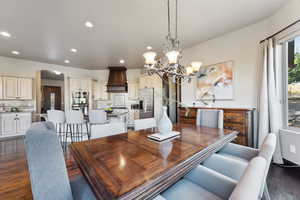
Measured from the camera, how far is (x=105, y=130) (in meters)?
1.78

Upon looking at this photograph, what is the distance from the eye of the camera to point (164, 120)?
1585 millimetres

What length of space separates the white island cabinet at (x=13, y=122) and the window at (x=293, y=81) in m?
7.16

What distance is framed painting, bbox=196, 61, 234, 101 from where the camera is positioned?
3.04 m

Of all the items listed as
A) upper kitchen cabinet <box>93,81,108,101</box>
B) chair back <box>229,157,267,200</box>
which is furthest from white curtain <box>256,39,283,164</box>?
upper kitchen cabinet <box>93,81,108,101</box>

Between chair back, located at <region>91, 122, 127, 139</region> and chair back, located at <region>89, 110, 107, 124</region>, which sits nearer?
chair back, located at <region>91, 122, 127, 139</region>

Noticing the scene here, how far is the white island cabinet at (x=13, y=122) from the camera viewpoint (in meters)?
4.07

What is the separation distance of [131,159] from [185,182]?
1.71ft

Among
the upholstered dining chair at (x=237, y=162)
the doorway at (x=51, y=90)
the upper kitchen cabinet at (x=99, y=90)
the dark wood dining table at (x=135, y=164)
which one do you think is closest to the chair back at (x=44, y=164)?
the dark wood dining table at (x=135, y=164)

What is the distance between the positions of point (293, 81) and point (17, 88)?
24.8 ft

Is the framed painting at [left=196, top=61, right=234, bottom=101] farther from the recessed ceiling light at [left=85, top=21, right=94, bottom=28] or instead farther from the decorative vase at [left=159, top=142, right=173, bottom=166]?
the recessed ceiling light at [left=85, top=21, right=94, bottom=28]

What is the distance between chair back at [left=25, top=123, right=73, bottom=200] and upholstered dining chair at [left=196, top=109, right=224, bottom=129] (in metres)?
2.20

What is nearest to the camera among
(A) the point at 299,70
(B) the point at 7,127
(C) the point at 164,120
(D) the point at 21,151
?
(C) the point at 164,120

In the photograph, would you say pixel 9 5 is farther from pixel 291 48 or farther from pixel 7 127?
pixel 291 48

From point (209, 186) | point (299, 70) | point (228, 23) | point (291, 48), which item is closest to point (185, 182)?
point (209, 186)
